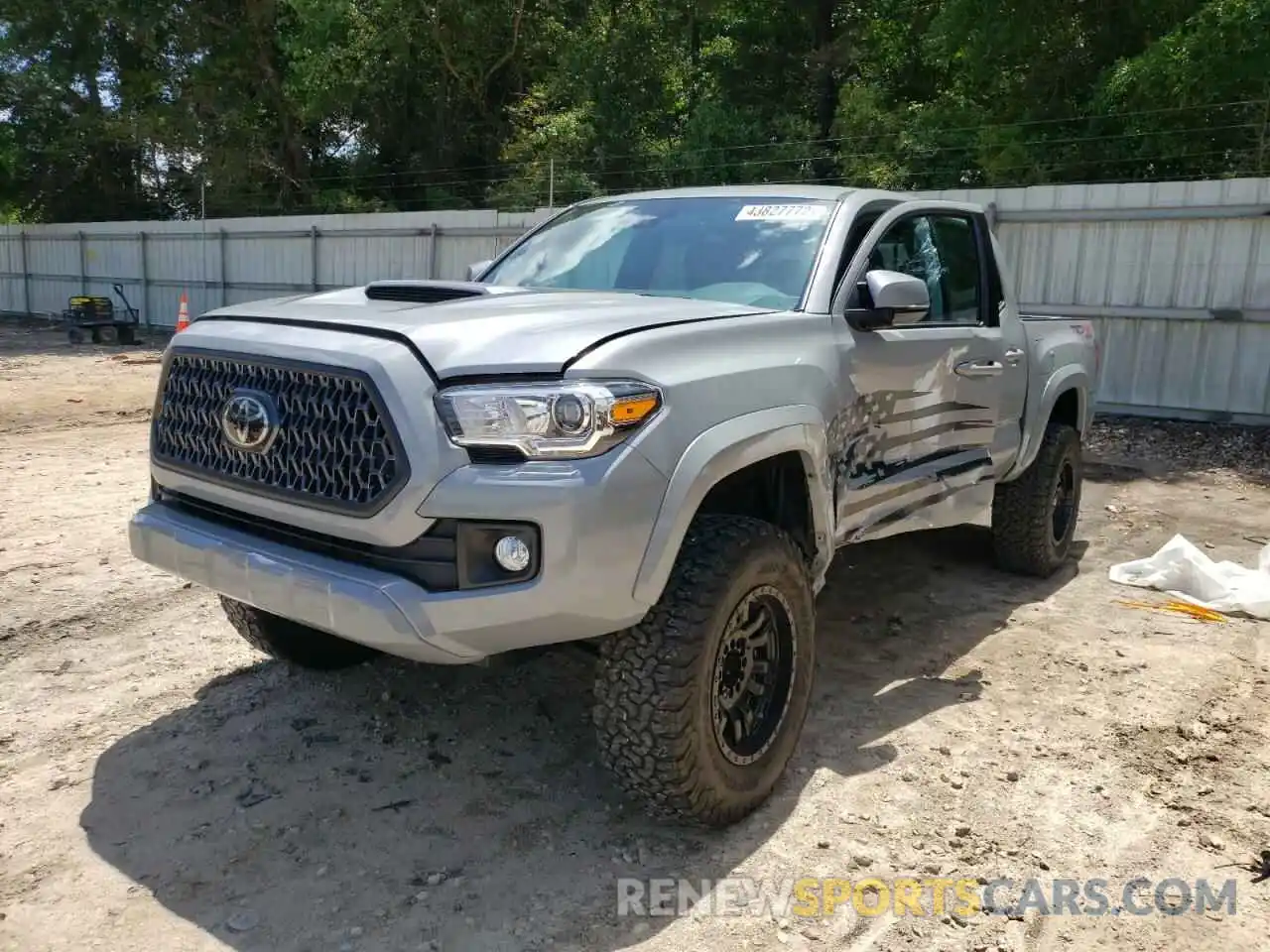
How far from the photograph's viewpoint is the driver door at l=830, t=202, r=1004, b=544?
3.77 metres

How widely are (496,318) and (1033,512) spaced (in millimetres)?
3631

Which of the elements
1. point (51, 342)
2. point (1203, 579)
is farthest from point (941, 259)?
point (51, 342)

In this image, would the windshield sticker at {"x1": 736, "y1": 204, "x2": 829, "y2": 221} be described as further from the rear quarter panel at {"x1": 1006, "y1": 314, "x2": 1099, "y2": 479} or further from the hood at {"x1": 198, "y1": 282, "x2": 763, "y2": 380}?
the rear quarter panel at {"x1": 1006, "y1": 314, "x2": 1099, "y2": 479}

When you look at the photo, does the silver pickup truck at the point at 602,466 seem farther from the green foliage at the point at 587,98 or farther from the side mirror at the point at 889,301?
the green foliage at the point at 587,98

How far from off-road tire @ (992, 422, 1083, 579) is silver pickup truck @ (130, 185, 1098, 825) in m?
1.60

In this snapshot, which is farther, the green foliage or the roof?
the green foliage

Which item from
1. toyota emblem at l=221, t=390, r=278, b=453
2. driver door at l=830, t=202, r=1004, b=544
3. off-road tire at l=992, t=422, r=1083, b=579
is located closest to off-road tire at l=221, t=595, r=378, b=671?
toyota emblem at l=221, t=390, r=278, b=453

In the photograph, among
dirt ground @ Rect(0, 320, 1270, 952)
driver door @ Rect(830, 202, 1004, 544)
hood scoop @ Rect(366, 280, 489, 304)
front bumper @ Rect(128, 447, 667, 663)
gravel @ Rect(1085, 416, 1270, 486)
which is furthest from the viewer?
gravel @ Rect(1085, 416, 1270, 486)

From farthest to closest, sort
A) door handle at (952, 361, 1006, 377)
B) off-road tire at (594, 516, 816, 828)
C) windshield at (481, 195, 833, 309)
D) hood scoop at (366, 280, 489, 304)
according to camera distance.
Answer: door handle at (952, 361, 1006, 377), windshield at (481, 195, 833, 309), hood scoop at (366, 280, 489, 304), off-road tire at (594, 516, 816, 828)

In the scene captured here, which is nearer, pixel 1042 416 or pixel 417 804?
pixel 417 804

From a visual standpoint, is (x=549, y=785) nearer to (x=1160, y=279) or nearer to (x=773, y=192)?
(x=773, y=192)

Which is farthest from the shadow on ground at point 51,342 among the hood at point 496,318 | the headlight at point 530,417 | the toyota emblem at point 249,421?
the headlight at point 530,417

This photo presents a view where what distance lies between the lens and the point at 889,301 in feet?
12.0

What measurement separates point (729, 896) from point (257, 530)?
1640 mm
